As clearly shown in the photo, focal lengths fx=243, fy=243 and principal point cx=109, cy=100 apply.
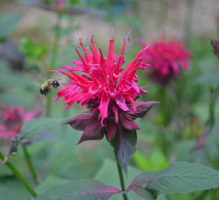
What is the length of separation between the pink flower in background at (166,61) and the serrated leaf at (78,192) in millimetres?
978

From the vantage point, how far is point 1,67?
7.36ft

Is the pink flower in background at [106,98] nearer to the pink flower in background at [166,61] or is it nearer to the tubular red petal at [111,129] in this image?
the tubular red petal at [111,129]

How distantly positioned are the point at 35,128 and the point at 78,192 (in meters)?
0.27

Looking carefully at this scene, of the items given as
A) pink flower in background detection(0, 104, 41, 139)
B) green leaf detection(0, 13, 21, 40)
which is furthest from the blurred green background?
pink flower in background detection(0, 104, 41, 139)

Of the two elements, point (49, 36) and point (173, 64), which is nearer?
point (173, 64)

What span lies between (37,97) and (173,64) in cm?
237

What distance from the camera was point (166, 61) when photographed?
5.35 ft

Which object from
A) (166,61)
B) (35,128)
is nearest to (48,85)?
(35,128)

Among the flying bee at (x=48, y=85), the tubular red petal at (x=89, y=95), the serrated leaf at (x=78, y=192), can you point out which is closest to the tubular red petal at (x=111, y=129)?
the tubular red petal at (x=89, y=95)

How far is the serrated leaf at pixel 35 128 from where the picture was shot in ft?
2.76

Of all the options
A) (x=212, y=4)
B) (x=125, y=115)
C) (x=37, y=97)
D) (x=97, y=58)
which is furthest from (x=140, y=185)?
(x=212, y=4)

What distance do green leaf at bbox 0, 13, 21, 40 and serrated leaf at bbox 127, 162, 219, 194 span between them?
4.48 ft

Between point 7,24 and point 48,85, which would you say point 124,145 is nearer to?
point 48,85

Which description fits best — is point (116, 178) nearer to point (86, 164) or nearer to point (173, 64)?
point (173, 64)
